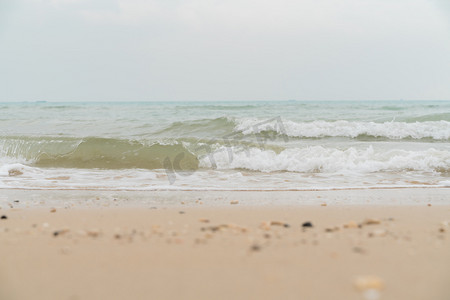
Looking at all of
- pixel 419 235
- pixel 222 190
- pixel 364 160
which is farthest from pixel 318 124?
pixel 419 235

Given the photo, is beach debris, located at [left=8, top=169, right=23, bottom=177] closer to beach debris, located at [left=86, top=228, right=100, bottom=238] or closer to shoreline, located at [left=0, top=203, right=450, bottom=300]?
shoreline, located at [left=0, top=203, right=450, bottom=300]

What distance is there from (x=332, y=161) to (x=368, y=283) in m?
5.81

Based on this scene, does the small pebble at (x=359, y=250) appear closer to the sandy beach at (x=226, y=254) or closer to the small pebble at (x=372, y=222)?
the sandy beach at (x=226, y=254)

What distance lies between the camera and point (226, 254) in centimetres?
210

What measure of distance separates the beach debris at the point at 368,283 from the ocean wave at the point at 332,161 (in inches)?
213

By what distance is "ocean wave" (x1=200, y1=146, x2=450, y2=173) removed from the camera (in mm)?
6973

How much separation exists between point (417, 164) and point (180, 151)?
5268 millimetres

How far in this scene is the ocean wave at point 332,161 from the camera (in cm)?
697

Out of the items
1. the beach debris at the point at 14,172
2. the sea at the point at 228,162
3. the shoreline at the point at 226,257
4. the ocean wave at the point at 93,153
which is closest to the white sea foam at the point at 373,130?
the sea at the point at 228,162

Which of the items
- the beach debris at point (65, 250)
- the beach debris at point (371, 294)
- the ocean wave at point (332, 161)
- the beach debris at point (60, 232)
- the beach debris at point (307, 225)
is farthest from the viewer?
the ocean wave at point (332, 161)

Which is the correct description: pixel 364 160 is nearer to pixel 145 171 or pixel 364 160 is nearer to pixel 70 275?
pixel 145 171

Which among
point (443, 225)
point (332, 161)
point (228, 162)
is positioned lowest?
point (228, 162)

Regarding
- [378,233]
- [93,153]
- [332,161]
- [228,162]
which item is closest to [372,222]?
[378,233]

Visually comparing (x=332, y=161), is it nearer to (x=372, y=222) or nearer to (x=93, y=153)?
(x=372, y=222)
